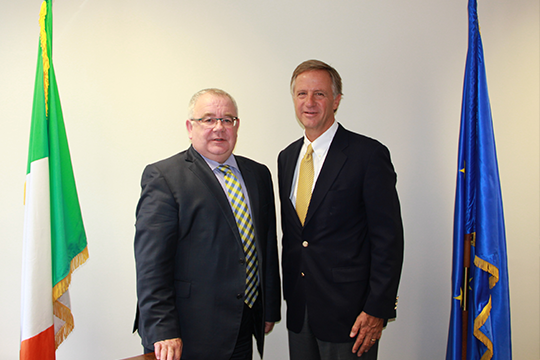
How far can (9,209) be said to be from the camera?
205 cm

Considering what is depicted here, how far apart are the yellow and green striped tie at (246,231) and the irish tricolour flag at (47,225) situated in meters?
0.87

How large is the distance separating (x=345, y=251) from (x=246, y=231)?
0.48m

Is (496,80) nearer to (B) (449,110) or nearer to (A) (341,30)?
(B) (449,110)

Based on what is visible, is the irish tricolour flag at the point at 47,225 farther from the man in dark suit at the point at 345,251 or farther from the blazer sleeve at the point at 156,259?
the man in dark suit at the point at 345,251

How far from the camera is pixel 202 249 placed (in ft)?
5.05

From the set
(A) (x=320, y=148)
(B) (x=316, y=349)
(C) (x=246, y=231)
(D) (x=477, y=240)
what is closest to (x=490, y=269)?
(D) (x=477, y=240)

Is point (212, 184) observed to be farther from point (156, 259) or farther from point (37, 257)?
point (37, 257)

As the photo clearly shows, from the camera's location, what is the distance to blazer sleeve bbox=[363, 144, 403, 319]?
5.31 ft

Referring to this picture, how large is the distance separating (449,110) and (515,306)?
1531mm

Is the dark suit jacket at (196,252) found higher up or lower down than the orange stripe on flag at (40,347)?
higher up

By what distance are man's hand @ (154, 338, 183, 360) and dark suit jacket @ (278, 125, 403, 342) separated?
2.07 feet

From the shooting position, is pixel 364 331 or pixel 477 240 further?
pixel 477 240

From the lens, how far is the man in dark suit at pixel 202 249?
1458mm

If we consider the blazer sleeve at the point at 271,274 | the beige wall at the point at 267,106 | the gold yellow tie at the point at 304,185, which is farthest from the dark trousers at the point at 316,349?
the beige wall at the point at 267,106
